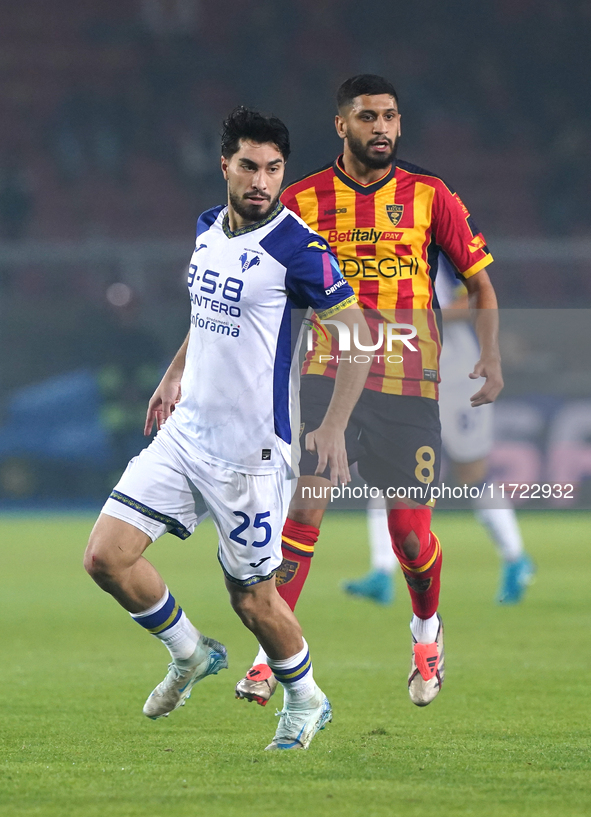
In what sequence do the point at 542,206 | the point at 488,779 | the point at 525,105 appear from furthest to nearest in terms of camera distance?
the point at 525,105
the point at 542,206
the point at 488,779

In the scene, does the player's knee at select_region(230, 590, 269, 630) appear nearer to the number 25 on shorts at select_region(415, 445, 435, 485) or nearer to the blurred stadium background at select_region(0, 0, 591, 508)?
the number 25 on shorts at select_region(415, 445, 435, 485)

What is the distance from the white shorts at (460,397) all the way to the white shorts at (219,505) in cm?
372

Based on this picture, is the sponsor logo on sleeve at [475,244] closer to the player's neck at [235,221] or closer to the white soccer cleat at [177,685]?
the player's neck at [235,221]

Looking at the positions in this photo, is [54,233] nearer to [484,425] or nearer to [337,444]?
[484,425]

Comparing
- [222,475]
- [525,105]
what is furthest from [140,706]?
[525,105]

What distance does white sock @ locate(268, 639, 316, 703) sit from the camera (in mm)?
4258

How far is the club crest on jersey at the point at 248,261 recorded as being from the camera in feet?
13.6

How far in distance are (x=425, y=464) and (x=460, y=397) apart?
3.65m

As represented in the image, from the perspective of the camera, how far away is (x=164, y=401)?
462 cm

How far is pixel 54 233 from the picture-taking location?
20.4 metres

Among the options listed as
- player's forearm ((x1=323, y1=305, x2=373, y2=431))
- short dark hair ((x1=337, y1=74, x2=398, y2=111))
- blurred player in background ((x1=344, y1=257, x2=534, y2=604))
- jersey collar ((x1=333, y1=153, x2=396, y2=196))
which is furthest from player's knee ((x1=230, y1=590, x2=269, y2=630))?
blurred player in background ((x1=344, y1=257, x2=534, y2=604))

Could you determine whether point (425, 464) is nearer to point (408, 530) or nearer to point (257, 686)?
point (408, 530)

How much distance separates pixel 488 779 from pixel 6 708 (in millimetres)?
2137

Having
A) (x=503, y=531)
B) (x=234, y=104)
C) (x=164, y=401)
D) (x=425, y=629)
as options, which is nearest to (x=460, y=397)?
(x=503, y=531)
